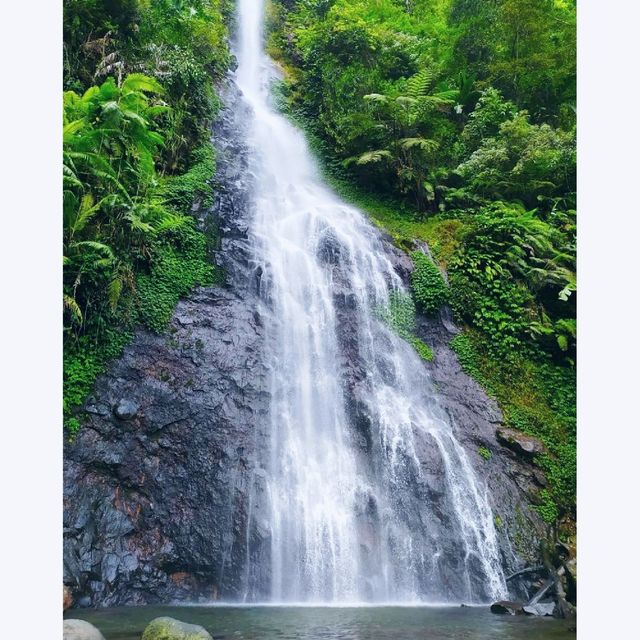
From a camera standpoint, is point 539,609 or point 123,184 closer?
point 539,609

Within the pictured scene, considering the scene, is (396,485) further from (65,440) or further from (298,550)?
(65,440)

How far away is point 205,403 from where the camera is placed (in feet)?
28.5

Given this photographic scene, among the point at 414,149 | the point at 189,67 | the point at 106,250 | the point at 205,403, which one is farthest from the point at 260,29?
the point at 205,403

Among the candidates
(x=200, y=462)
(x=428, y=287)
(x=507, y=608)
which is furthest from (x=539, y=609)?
(x=428, y=287)

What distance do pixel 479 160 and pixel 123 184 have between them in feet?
26.6

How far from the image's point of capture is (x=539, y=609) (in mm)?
6723

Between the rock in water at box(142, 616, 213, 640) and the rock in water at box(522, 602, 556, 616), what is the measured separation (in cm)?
398

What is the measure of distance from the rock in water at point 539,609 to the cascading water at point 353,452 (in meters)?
0.88

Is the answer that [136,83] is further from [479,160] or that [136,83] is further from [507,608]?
[507,608]

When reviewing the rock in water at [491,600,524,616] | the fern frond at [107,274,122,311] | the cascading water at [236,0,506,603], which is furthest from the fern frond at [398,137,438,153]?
the rock in water at [491,600,524,616]

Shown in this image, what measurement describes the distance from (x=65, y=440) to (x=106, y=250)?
2776mm

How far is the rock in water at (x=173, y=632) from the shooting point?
4520mm

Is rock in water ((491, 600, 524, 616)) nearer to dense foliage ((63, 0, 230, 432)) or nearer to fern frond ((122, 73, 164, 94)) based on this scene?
dense foliage ((63, 0, 230, 432))

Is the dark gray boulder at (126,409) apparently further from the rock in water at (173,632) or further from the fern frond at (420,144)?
the fern frond at (420,144)
